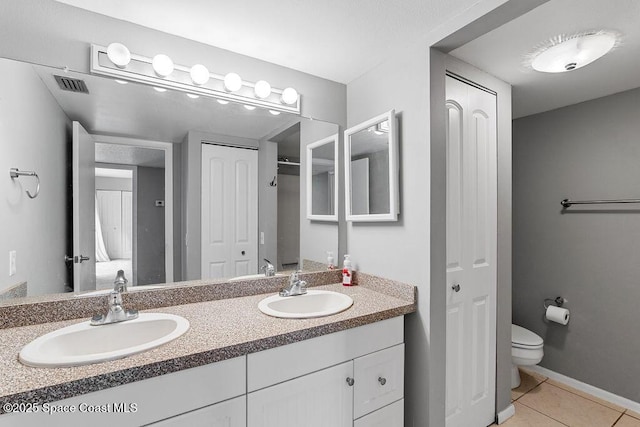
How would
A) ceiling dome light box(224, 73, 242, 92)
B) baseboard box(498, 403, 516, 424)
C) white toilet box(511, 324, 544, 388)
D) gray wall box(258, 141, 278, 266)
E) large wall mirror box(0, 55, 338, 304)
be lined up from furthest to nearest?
1. white toilet box(511, 324, 544, 388)
2. baseboard box(498, 403, 516, 424)
3. gray wall box(258, 141, 278, 266)
4. ceiling dome light box(224, 73, 242, 92)
5. large wall mirror box(0, 55, 338, 304)

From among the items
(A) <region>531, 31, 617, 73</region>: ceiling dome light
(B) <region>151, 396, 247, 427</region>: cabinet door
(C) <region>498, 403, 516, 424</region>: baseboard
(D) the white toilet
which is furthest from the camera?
(D) the white toilet

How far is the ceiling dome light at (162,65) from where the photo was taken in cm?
139

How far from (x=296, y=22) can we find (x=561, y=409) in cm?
299

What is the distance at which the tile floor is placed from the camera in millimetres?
1940

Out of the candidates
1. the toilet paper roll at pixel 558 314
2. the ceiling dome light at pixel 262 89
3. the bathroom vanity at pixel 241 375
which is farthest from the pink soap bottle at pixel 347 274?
the toilet paper roll at pixel 558 314

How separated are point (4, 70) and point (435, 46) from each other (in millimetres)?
1830

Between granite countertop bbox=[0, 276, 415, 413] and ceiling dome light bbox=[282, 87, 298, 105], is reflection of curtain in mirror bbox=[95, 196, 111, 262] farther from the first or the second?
ceiling dome light bbox=[282, 87, 298, 105]

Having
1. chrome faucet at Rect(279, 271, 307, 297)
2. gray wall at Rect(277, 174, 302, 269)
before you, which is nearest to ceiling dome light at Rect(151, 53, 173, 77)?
gray wall at Rect(277, 174, 302, 269)

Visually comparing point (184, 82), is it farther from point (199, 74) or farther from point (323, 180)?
point (323, 180)

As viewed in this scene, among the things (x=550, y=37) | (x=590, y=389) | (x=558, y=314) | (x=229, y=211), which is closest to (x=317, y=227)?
(x=229, y=211)

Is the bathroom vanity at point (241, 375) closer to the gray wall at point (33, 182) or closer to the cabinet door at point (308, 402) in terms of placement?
the cabinet door at point (308, 402)

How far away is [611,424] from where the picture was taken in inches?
75.9

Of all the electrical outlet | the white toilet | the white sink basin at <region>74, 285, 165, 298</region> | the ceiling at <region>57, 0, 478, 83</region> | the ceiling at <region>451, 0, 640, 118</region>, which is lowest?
the white toilet

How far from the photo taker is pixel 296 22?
1.39 m
